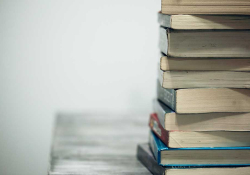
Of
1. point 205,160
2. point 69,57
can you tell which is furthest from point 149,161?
point 69,57

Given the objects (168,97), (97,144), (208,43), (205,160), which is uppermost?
(208,43)

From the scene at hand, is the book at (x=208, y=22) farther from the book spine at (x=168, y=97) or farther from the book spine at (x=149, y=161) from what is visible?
the book spine at (x=149, y=161)

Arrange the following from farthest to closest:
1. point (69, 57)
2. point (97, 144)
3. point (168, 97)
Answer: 1. point (69, 57)
2. point (97, 144)
3. point (168, 97)

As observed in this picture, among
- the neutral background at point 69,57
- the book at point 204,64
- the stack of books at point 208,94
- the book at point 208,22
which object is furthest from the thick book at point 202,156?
the neutral background at point 69,57

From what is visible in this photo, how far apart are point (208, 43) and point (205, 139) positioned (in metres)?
0.24

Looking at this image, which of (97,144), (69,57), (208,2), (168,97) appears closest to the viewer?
(208,2)

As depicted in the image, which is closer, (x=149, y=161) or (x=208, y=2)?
(x=208, y=2)

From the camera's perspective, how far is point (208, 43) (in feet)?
3.46

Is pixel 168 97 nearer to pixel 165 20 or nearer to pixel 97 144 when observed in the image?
pixel 165 20

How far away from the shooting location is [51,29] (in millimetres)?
3143

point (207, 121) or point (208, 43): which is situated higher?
point (208, 43)

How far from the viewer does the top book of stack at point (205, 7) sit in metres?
1.02

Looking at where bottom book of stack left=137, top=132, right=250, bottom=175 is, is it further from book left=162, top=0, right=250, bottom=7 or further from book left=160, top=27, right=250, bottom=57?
book left=162, top=0, right=250, bottom=7

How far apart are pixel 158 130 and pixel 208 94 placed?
20 cm
